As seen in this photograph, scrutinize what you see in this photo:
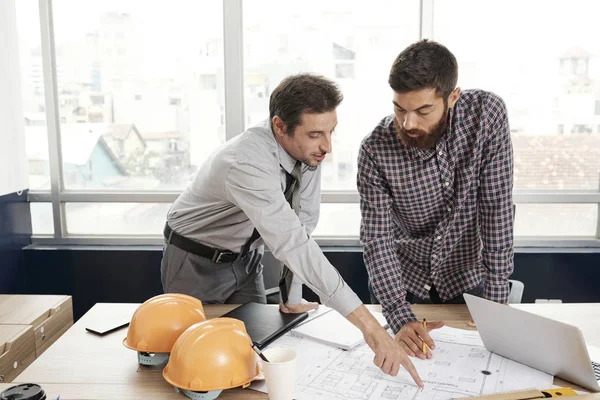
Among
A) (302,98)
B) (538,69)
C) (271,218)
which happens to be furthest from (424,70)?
(538,69)

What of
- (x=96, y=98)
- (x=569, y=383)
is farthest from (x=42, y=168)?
(x=569, y=383)

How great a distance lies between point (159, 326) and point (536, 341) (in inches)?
36.9

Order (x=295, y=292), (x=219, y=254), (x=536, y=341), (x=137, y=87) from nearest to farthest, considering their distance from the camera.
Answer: (x=536, y=341) < (x=295, y=292) < (x=219, y=254) < (x=137, y=87)

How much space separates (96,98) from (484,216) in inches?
97.2

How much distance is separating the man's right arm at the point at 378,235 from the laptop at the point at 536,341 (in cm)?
33

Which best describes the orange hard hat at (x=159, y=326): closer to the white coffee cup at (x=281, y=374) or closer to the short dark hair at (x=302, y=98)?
the white coffee cup at (x=281, y=374)

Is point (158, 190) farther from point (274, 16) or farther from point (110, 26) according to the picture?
point (274, 16)

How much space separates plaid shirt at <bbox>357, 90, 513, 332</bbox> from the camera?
5.61 feet

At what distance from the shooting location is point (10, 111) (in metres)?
3.11

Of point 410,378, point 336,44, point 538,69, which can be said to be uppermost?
point 336,44

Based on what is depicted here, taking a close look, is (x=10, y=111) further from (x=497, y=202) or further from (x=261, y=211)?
(x=497, y=202)

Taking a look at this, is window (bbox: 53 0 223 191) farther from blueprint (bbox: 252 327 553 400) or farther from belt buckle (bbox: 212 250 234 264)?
blueprint (bbox: 252 327 553 400)

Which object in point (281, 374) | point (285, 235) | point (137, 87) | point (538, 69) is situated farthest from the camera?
point (137, 87)

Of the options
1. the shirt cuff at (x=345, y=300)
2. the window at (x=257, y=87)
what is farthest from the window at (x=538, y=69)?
the shirt cuff at (x=345, y=300)
